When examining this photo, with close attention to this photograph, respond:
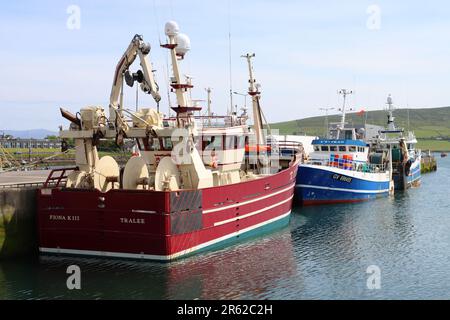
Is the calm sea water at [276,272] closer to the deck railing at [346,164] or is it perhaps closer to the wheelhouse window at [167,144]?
the wheelhouse window at [167,144]

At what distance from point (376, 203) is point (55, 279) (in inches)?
1254

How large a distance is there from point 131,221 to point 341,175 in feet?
84.1

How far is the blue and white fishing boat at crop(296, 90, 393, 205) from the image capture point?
1715 inches

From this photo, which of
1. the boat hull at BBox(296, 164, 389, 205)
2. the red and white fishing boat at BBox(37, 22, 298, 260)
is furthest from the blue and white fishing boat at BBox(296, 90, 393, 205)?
the red and white fishing boat at BBox(37, 22, 298, 260)

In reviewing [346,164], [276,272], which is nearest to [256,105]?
[346,164]

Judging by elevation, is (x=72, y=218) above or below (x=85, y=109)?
below

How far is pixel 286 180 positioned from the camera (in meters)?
34.9

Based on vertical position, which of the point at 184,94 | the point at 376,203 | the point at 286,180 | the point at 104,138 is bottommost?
the point at 376,203

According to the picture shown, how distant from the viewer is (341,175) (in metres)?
44.9

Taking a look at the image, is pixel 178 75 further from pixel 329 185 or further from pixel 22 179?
pixel 329 185

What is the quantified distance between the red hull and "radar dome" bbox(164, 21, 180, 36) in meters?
7.63

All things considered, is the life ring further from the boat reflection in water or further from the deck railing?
the deck railing
